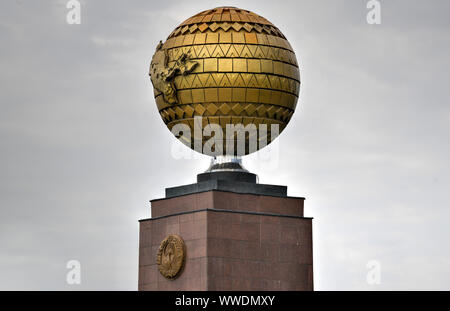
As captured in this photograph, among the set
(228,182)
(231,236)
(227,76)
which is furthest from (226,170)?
(227,76)

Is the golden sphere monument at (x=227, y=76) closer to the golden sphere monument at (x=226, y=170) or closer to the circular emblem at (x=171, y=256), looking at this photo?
the golden sphere monument at (x=226, y=170)

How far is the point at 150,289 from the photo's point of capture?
154 feet

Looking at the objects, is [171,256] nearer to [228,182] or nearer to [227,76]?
[228,182]

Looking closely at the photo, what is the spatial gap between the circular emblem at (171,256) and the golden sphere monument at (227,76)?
125 inches

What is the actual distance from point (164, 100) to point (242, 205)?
4003mm

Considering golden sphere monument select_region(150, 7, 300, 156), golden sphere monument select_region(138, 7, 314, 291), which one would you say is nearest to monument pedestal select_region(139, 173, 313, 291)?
golden sphere monument select_region(138, 7, 314, 291)

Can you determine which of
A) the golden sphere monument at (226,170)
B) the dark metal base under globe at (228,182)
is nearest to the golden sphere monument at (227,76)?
the golden sphere monument at (226,170)

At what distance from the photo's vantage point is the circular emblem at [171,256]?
151ft

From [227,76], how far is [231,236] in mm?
4774

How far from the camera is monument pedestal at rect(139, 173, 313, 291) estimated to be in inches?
1791

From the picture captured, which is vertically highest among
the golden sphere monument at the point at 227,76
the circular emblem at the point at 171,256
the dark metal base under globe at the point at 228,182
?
the golden sphere monument at the point at 227,76

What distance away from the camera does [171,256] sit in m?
46.3
